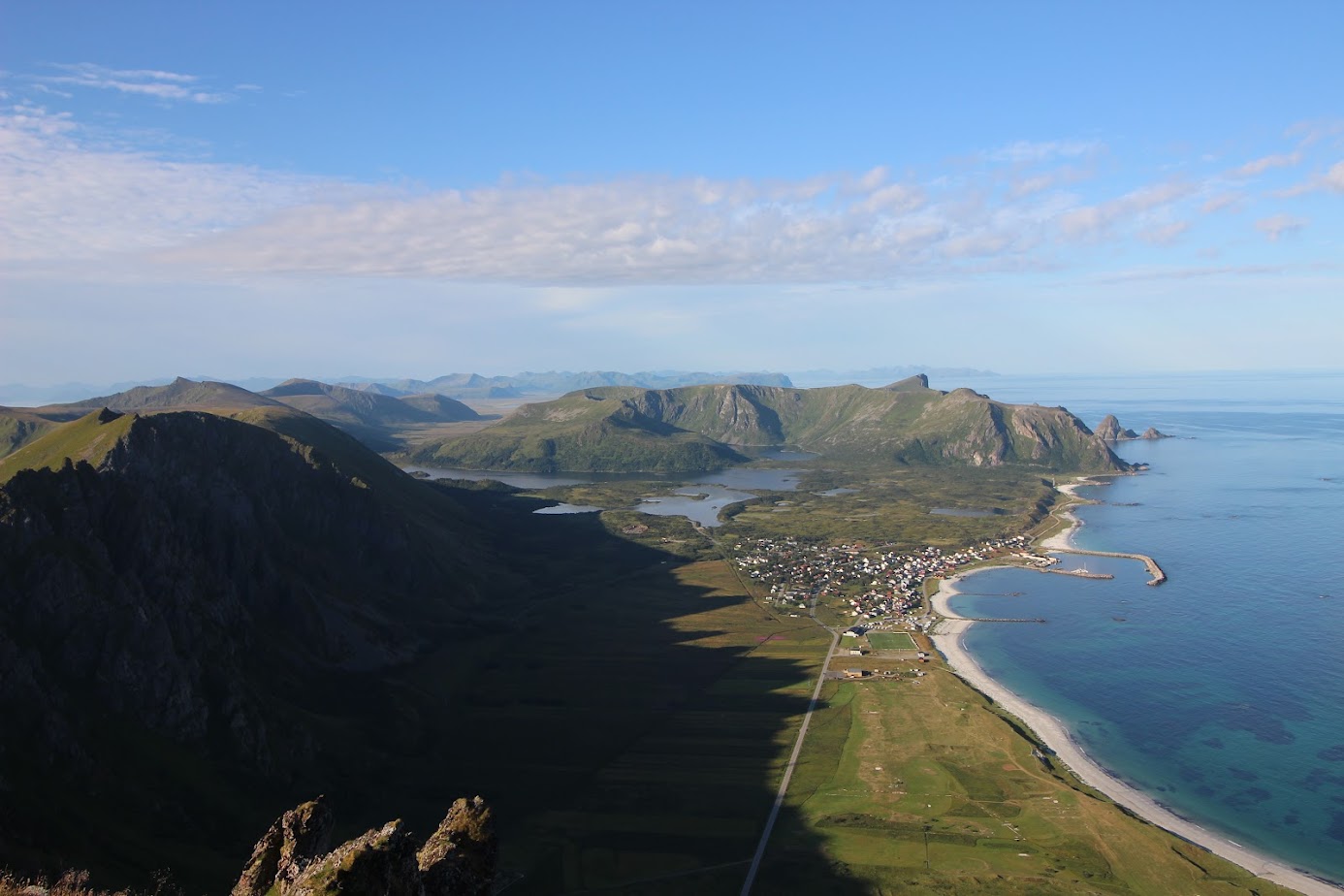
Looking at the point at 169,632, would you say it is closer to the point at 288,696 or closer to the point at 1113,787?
the point at 288,696

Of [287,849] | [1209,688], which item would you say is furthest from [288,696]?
[1209,688]

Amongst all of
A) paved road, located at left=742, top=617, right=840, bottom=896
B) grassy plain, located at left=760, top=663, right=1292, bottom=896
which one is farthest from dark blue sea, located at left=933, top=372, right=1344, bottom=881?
paved road, located at left=742, top=617, right=840, bottom=896

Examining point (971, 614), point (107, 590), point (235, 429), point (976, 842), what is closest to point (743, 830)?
point (976, 842)

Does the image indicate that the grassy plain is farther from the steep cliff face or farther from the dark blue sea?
the steep cliff face

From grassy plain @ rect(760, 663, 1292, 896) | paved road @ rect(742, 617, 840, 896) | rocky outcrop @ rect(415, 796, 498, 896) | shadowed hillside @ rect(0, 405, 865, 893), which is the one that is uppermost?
rocky outcrop @ rect(415, 796, 498, 896)

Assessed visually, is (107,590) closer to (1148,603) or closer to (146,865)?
(146,865)
